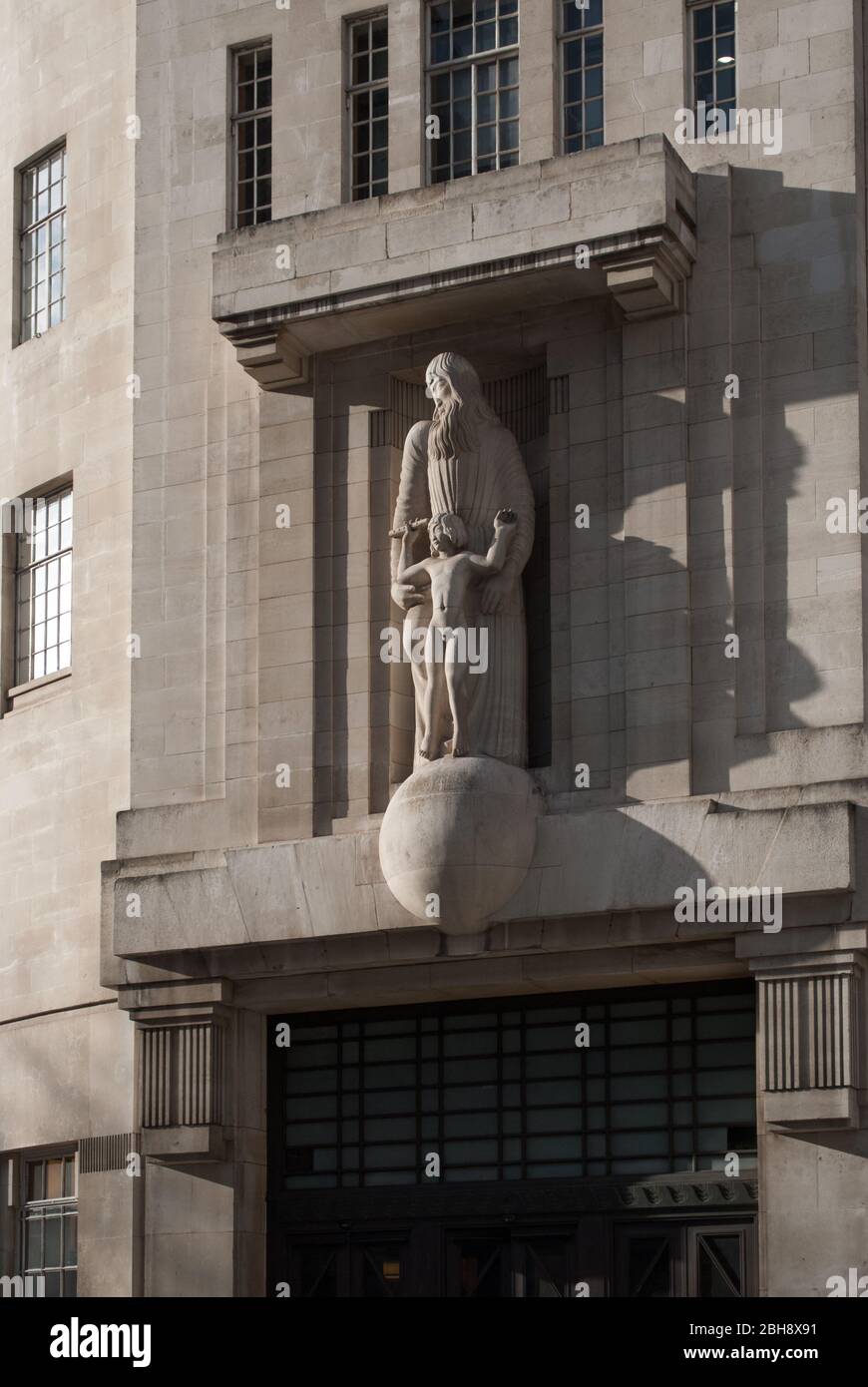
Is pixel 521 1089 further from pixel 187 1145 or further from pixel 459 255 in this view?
pixel 459 255

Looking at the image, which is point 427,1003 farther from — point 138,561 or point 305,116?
point 305,116

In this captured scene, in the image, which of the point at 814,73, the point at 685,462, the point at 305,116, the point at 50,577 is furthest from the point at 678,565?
the point at 50,577

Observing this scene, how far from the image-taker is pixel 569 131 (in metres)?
28.8

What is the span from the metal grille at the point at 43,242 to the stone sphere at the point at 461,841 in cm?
1015

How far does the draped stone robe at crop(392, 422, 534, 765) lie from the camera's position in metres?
27.4

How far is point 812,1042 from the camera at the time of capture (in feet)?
82.6

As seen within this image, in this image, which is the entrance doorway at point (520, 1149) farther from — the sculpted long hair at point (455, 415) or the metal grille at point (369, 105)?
the metal grille at point (369, 105)

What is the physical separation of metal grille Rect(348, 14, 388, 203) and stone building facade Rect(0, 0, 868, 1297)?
0.18ft

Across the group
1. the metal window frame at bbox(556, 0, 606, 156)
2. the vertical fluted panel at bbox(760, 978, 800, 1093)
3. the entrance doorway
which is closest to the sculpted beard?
the metal window frame at bbox(556, 0, 606, 156)

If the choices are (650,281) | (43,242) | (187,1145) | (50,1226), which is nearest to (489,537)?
(650,281)

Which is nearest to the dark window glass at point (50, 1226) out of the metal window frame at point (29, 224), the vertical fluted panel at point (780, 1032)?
the vertical fluted panel at point (780, 1032)

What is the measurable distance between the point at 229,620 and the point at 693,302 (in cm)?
619

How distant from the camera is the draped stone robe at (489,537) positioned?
27.4 m

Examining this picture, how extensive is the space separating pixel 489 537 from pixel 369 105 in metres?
5.66
